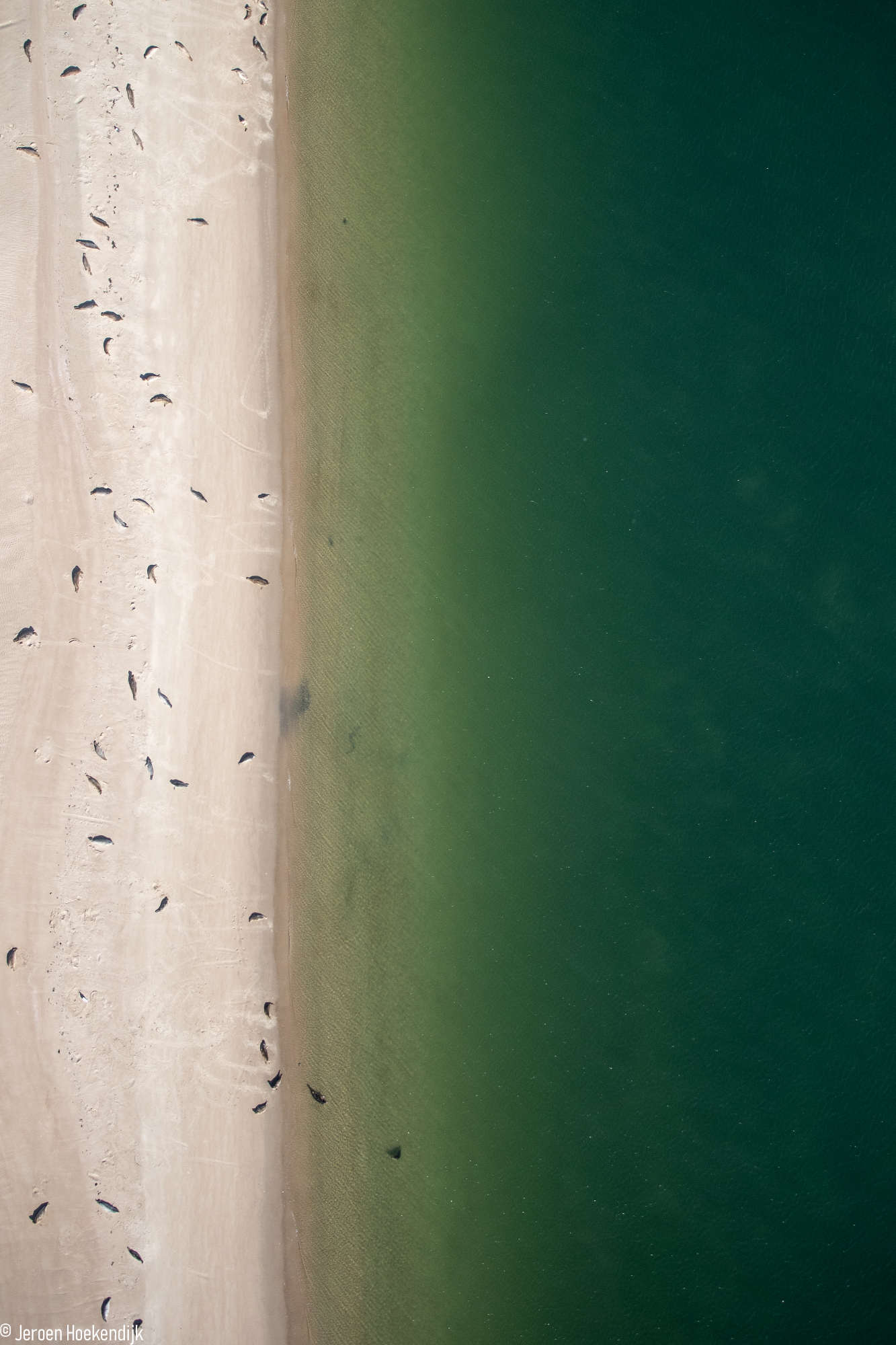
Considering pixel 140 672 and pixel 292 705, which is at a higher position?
pixel 140 672

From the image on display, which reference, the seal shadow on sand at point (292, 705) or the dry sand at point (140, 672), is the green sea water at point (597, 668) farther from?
the dry sand at point (140, 672)

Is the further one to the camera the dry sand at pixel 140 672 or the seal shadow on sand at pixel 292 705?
the seal shadow on sand at pixel 292 705

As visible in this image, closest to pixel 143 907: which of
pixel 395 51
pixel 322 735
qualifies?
pixel 322 735

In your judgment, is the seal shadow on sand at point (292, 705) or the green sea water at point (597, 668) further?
the seal shadow on sand at point (292, 705)

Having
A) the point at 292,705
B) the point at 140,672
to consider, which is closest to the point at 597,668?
the point at 292,705

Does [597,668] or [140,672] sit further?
[597,668]

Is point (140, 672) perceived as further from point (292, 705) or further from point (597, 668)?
point (597, 668)

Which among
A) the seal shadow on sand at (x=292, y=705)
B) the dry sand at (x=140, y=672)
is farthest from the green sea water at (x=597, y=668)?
the dry sand at (x=140, y=672)
